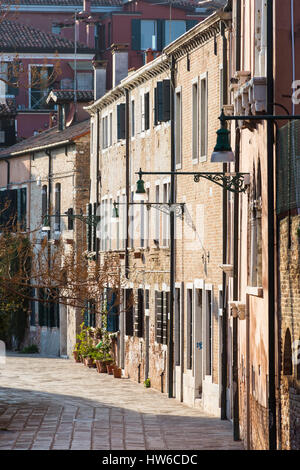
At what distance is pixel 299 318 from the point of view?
47.8 ft

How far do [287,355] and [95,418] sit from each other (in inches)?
383

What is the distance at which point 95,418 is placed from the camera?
25.2m

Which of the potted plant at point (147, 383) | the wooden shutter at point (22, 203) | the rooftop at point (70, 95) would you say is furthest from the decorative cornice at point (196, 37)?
the wooden shutter at point (22, 203)

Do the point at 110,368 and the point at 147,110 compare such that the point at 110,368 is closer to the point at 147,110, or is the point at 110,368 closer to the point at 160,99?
the point at 147,110

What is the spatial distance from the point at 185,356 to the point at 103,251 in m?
11.6

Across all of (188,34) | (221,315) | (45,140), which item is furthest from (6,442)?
(45,140)

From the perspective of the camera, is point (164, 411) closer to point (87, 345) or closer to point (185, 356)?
point (185, 356)

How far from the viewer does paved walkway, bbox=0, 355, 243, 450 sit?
69.6ft

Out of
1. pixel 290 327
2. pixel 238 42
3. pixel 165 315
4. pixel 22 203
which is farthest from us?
pixel 22 203

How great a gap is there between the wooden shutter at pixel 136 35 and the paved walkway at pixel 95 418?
25.5 meters

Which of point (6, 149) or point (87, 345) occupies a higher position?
point (6, 149)

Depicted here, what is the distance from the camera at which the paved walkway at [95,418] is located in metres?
21.2

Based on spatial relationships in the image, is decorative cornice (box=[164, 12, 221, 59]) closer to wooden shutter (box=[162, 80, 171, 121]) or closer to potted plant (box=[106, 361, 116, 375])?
wooden shutter (box=[162, 80, 171, 121])

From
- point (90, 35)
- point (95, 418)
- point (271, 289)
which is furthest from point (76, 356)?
point (271, 289)
